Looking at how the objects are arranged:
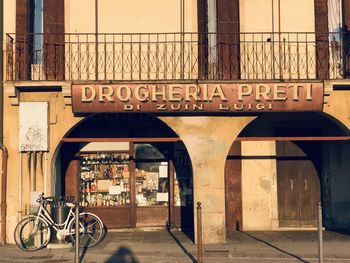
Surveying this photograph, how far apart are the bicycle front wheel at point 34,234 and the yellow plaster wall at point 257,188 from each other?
19.4 feet

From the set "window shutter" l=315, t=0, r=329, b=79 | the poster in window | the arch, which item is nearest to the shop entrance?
the arch

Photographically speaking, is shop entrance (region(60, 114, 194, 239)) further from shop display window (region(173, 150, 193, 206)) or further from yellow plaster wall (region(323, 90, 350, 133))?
yellow plaster wall (region(323, 90, 350, 133))

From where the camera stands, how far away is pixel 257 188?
54.3ft

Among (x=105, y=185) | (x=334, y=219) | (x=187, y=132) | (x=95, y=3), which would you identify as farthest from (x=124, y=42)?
(x=334, y=219)

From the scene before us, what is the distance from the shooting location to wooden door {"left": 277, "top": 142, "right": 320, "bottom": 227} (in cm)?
1677

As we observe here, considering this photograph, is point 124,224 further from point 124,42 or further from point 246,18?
point 246,18

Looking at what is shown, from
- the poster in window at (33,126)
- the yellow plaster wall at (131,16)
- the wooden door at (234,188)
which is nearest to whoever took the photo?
the poster in window at (33,126)

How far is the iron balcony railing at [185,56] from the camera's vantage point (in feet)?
47.2

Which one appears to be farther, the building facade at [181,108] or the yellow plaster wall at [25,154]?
the yellow plaster wall at [25,154]

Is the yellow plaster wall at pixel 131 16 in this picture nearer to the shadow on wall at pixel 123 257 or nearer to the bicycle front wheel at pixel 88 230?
the bicycle front wheel at pixel 88 230

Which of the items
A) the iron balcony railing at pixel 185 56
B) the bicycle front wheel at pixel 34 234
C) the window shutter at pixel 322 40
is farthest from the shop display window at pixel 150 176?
the window shutter at pixel 322 40

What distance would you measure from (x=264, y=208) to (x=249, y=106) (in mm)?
4149

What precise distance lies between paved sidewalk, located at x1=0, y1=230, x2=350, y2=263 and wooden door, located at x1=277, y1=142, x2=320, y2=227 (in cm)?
128

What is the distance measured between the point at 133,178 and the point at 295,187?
4807mm
